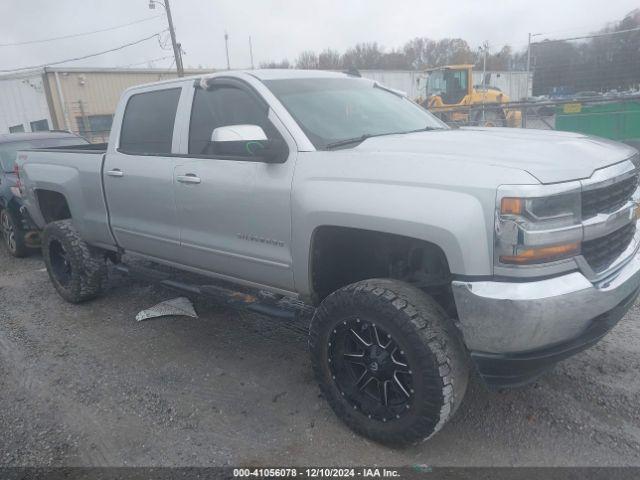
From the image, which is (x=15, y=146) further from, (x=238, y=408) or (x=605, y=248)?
(x=605, y=248)

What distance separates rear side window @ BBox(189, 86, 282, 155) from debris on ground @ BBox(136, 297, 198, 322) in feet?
5.84

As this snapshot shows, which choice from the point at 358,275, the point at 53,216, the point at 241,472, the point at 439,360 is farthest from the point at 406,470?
the point at 53,216

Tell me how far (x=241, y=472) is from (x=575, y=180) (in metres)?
2.17

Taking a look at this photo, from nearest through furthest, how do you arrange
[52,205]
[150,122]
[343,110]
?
1. [343,110]
2. [150,122]
3. [52,205]

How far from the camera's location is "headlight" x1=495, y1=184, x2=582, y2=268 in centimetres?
226

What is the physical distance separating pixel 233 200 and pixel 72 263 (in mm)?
2481

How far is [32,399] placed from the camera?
3527 millimetres

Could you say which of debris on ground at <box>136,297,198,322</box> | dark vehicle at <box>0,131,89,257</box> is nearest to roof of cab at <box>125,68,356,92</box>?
debris on ground at <box>136,297,198,322</box>

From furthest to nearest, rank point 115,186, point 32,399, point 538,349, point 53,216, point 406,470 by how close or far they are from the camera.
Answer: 1. point 53,216
2. point 115,186
3. point 32,399
4. point 406,470
5. point 538,349

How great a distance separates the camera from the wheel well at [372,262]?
9.48 feet

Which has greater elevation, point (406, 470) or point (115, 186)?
point (115, 186)

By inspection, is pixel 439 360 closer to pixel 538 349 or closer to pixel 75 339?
pixel 538 349

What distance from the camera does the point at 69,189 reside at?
4.84 m

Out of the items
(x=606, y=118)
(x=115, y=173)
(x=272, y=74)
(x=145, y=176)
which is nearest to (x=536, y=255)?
(x=272, y=74)
